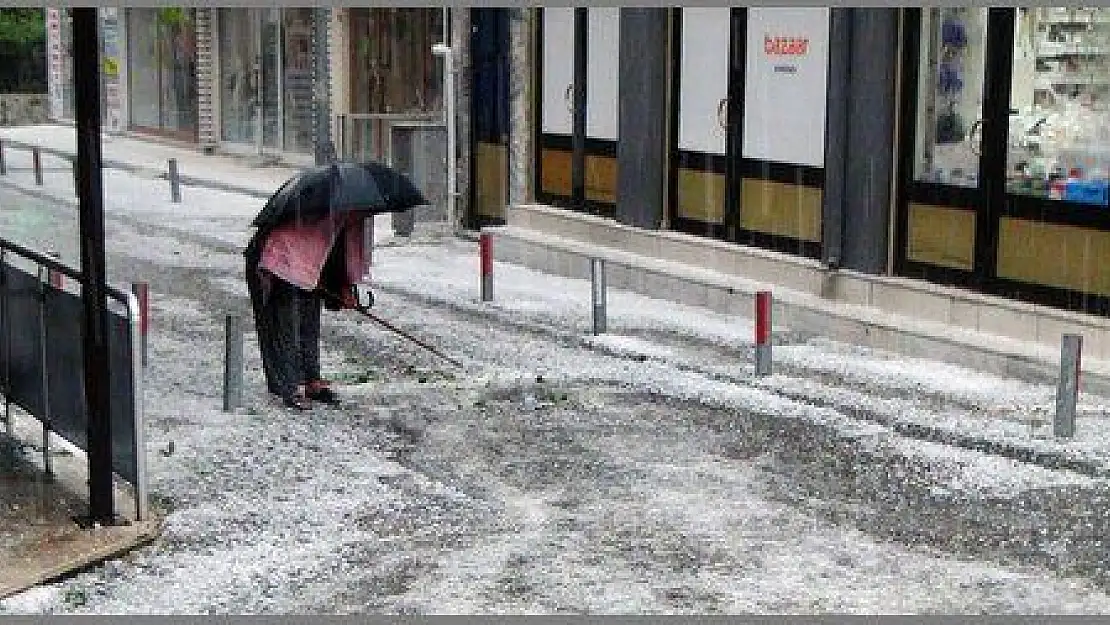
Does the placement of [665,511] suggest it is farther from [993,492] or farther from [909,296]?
[909,296]

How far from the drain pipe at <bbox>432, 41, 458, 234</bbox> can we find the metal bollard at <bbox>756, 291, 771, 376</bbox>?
9607 millimetres

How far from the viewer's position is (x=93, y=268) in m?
8.12

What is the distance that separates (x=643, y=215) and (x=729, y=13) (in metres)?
2.48

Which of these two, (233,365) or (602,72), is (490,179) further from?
(233,365)

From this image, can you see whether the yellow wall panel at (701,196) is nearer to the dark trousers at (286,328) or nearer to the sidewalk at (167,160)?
the dark trousers at (286,328)

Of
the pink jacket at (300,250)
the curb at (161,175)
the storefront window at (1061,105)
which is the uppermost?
the storefront window at (1061,105)

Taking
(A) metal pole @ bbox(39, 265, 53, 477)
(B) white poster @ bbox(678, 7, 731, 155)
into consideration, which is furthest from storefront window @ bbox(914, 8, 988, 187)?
(A) metal pole @ bbox(39, 265, 53, 477)

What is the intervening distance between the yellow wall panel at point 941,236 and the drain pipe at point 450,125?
828 centimetres

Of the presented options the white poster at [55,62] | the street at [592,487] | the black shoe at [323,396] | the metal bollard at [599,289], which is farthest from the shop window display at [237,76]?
the black shoe at [323,396]

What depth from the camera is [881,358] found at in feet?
43.7

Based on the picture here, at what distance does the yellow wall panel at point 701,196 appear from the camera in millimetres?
16781

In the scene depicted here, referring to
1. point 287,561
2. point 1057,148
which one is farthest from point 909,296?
point 287,561

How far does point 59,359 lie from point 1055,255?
7671mm

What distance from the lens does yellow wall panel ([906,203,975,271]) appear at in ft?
44.8
